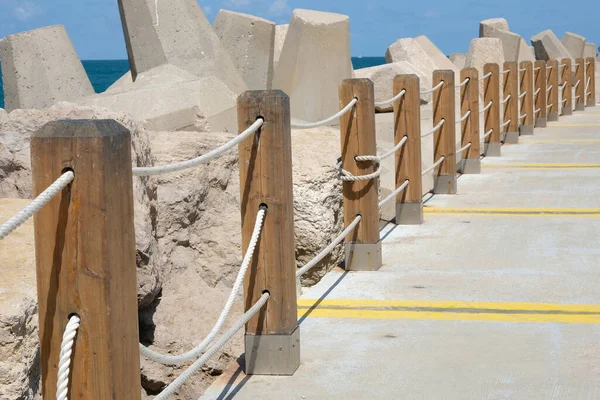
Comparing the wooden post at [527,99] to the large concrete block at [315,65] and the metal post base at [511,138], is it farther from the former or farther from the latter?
the large concrete block at [315,65]

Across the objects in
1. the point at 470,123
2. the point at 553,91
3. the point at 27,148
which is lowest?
the point at 553,91

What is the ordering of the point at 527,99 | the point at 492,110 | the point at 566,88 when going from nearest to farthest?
the point at 492,110, the point at 527,99, the point at 566,88

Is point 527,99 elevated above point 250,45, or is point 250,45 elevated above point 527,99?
point 250,45

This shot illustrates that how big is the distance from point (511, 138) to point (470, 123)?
121 inches

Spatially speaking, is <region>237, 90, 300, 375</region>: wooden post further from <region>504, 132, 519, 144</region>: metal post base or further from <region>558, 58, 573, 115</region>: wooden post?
<region>558, 58, 573, 115</region>: wooden post

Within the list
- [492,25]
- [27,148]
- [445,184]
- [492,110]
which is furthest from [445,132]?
[492,25]

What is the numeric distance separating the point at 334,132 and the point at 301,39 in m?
7.31

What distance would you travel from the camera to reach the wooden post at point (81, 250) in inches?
78.5

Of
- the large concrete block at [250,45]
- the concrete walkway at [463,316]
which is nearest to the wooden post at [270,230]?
the concrete walkway at [463,316]

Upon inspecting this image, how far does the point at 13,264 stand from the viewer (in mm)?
3105

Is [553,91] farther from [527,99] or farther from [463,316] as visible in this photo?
[463,316]

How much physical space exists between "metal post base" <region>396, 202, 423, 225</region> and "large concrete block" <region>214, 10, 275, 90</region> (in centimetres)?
738

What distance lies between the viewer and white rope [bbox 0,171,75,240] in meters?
1.69

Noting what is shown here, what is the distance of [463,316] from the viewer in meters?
4.39
